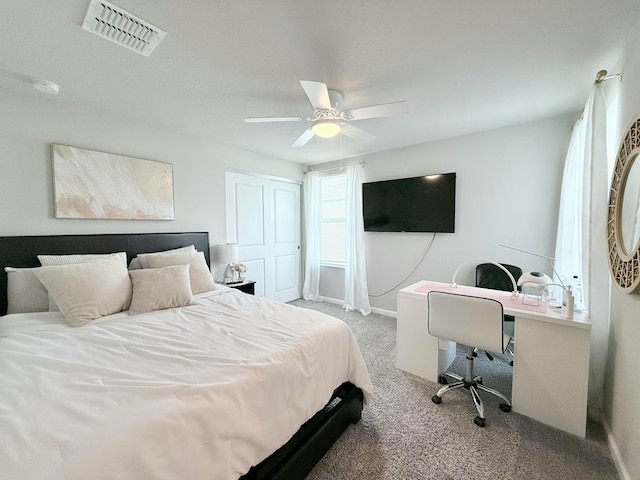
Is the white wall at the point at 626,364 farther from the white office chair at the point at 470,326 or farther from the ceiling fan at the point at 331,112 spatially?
the ceiling fan at the point at 331,112

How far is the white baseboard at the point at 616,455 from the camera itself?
135 cm

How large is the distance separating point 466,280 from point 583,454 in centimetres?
186

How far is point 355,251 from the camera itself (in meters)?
4.11

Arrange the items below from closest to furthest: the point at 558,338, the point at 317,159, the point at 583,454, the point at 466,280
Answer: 1. the point at 583,454
2. the point at 558,338
3. the point at 466,280
4. the point at 317,159

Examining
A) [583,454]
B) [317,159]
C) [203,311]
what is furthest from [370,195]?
[583,454]

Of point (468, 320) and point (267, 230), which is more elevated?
point (267, 230)

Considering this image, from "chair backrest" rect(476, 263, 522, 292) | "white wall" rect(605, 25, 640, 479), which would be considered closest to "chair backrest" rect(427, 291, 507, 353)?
"white wall" rect(605, 25, 640, 479)

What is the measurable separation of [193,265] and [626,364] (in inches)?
129

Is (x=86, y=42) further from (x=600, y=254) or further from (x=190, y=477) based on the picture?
(x=600, y=254)

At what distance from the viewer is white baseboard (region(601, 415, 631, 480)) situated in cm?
135

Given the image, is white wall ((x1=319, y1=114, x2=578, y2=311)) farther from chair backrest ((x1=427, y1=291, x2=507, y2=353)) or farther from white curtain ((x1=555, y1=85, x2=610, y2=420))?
chair backrest ((x1=427, y1=291, x2=507, y2=353))

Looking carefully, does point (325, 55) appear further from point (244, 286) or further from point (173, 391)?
point (244, 286)

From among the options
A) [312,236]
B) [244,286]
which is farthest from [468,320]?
[312,236]

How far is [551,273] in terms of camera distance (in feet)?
9.02
